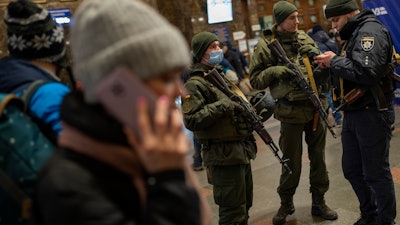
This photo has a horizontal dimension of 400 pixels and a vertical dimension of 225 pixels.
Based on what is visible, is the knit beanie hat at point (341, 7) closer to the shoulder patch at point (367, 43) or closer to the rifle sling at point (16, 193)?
the shoulder patch at point (367, 43)

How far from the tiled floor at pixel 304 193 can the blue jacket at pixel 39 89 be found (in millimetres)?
2751

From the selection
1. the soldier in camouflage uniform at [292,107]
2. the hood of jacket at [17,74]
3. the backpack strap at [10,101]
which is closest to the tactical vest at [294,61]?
the soldier in camouflage uniform at [292,107]

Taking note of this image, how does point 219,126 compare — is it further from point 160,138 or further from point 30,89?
point 160,138

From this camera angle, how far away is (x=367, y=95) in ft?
10.3

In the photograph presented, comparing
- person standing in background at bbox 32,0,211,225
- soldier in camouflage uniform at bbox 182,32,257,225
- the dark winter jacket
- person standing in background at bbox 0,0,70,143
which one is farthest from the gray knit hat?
the dark winter jacket

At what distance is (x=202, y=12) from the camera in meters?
11.1

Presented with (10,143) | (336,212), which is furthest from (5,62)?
(336,212)

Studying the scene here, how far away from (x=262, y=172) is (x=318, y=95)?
1.81 metres

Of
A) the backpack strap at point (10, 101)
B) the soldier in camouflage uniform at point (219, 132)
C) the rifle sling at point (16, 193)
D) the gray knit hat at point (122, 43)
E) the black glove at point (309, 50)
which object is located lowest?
the soldier in camouflage uniform at point (219, 132)

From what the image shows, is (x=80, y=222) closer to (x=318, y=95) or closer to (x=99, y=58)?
(x=99, y=58)

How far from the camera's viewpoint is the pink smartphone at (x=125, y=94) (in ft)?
3.28

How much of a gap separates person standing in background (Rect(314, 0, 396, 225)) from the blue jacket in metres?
2.21

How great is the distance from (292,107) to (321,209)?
0.94 meters

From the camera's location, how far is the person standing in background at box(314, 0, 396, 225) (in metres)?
3.02
